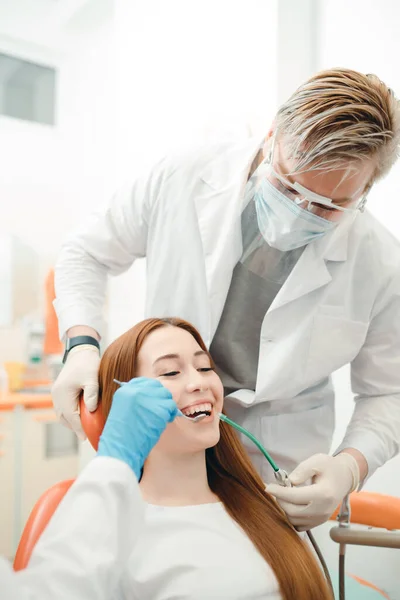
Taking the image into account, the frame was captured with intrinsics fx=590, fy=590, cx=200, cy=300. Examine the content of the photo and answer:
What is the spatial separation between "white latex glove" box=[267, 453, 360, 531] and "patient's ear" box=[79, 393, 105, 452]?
0.38 metres

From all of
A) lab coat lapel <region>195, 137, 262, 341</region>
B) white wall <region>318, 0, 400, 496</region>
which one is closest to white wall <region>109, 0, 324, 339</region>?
white wall <region>318, 0, 400, 496</region>

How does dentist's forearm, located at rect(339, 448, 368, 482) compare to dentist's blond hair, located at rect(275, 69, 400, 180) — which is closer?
dentist's blond hair, located at rect(275, 69, 400, 180)

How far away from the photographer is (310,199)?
1.21m

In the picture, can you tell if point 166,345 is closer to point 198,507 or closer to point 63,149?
point 198,507

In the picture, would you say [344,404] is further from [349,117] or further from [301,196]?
[349,117]

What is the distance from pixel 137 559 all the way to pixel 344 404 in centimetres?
124

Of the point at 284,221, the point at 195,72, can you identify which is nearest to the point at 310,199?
the point at 284,221

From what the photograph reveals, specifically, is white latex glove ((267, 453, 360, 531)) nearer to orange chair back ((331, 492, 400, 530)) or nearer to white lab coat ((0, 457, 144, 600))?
orange chair back ((331, 492, 400, 530))

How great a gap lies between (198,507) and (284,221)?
63 cm

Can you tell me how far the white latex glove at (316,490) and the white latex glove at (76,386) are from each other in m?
0.43

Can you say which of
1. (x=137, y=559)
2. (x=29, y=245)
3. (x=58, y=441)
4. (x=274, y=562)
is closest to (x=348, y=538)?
(x=274, y=562)

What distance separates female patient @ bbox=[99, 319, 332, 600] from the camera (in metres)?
1.07

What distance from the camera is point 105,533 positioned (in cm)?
76

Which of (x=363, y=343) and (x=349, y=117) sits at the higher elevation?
(x=349, y=117)
